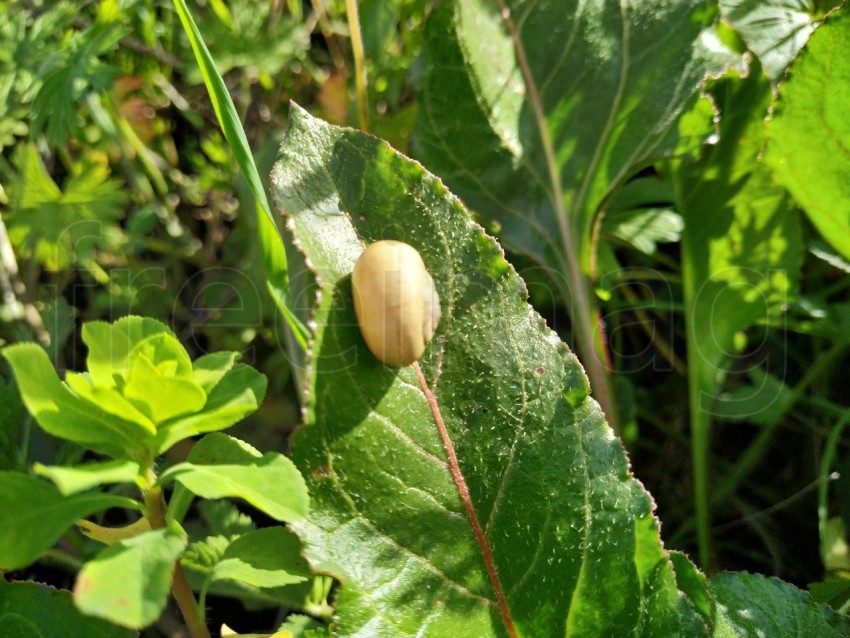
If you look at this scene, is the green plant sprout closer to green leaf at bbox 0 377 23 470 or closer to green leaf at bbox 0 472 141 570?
green leaf at bbox 0 472 141 570

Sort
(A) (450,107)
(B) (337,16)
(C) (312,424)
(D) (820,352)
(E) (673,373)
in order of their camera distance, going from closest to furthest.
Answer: (C) (312,424) → (A) (450,107) → (D) (820,352) → (E) (673,373) → (B) (337,16)

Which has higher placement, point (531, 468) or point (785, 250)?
point (785, 250)

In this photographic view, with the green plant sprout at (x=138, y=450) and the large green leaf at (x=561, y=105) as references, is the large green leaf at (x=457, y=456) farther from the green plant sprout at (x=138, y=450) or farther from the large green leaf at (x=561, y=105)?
the large green leaf at (x=561, y=105)

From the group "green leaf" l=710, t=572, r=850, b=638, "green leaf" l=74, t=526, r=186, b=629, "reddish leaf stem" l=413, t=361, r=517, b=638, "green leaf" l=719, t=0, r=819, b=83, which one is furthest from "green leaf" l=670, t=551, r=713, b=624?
"green leaf" l=719, t=0, r=819, b=83

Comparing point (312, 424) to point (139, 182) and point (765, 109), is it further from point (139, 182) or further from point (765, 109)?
point (139, 182)

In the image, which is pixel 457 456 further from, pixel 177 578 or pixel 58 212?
pixel 58 212

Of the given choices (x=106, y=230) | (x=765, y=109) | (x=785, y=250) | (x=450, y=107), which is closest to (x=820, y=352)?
(x=785, y=250)
